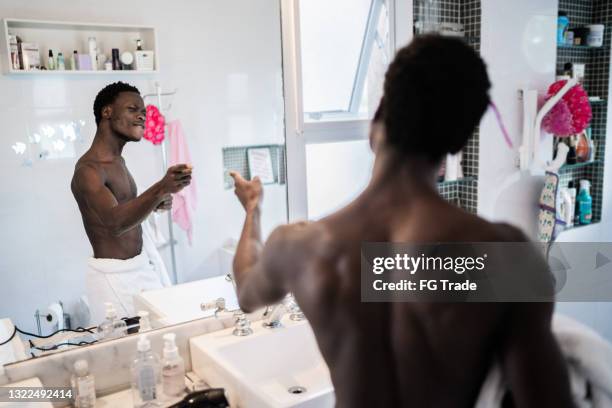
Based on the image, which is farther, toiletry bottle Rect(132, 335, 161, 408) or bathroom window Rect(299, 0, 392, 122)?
bathroom window Rect(299, 0, 392, 122)

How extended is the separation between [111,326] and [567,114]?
2286 millimetres

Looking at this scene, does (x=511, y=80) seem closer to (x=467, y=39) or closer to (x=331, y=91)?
(x=467, y=39)

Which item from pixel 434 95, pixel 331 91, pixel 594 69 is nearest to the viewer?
pixel 434 95

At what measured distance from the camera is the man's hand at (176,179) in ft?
5.34

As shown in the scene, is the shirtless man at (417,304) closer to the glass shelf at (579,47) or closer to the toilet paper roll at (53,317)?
the toilet paper roll at (53,317)

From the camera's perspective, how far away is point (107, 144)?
1.52 m

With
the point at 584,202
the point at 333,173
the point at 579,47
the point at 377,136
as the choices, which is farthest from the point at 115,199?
the point at 579,47

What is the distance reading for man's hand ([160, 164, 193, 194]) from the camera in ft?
5.34

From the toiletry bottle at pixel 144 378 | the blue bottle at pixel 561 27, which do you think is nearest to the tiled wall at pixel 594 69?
the blue bottle at pixel 561 27

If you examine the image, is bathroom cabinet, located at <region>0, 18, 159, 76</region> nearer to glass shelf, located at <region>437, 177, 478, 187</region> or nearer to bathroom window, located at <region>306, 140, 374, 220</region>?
bathroom window, located at <region>306, 140, 374, 220</region>

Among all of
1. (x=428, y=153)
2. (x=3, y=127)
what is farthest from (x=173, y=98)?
(x=428, y=153)

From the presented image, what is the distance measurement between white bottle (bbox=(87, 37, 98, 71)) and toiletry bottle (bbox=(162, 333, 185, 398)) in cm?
77

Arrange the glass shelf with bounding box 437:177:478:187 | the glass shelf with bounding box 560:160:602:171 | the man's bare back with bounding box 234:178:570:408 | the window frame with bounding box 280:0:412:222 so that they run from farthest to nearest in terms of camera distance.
Result: the glass shelf with bounding box 560:160:602:171, the glass shelf with bounding box 437:177:478:187, the window frame with bounding box 280:0:412:222, the man's bare back with bounding box 234:178:570:408

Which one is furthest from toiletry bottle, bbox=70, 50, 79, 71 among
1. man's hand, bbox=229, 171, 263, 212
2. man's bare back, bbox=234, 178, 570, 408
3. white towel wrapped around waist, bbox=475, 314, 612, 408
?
white towel wrapped around waist, bbox=475, 314, 612, 408
